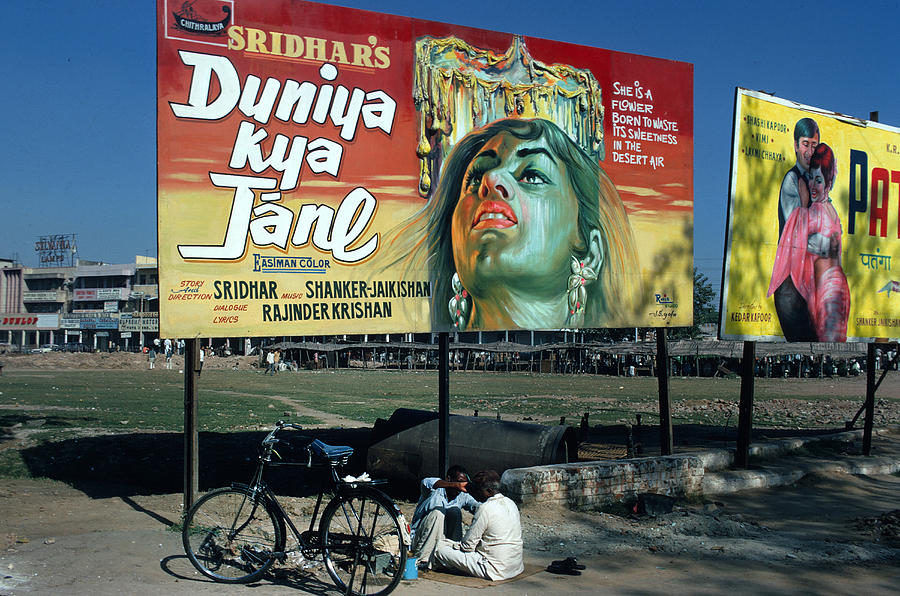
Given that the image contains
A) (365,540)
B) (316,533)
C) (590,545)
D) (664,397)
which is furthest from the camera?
(664,397)

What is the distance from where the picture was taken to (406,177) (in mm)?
9719

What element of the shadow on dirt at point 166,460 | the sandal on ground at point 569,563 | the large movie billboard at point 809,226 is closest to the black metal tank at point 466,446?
the shadow on dirt at point 166,460

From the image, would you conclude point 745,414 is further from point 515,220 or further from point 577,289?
point 515,220

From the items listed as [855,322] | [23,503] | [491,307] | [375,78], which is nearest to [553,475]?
[491,307]

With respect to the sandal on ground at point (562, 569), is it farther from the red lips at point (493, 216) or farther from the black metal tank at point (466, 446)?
the red lips at point (493, 216)

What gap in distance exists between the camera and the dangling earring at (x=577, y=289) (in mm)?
11070

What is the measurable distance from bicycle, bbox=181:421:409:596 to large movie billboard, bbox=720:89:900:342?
8609 millimetres

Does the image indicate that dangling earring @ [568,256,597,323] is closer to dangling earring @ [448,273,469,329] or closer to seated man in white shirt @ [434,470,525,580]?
dangling earring @ [448,273,469,329]

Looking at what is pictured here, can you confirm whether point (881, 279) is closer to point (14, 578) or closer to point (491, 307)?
point (491, 307)

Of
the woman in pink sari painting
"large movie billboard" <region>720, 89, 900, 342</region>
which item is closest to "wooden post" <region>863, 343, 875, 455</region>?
"large movie billboard" <region>720, 89, 900, 342</region>

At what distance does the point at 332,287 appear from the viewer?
29.8 ft

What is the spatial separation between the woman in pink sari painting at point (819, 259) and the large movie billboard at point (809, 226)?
2cm

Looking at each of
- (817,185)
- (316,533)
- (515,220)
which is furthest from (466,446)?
(817,185)

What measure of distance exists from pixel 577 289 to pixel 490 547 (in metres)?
5.27
